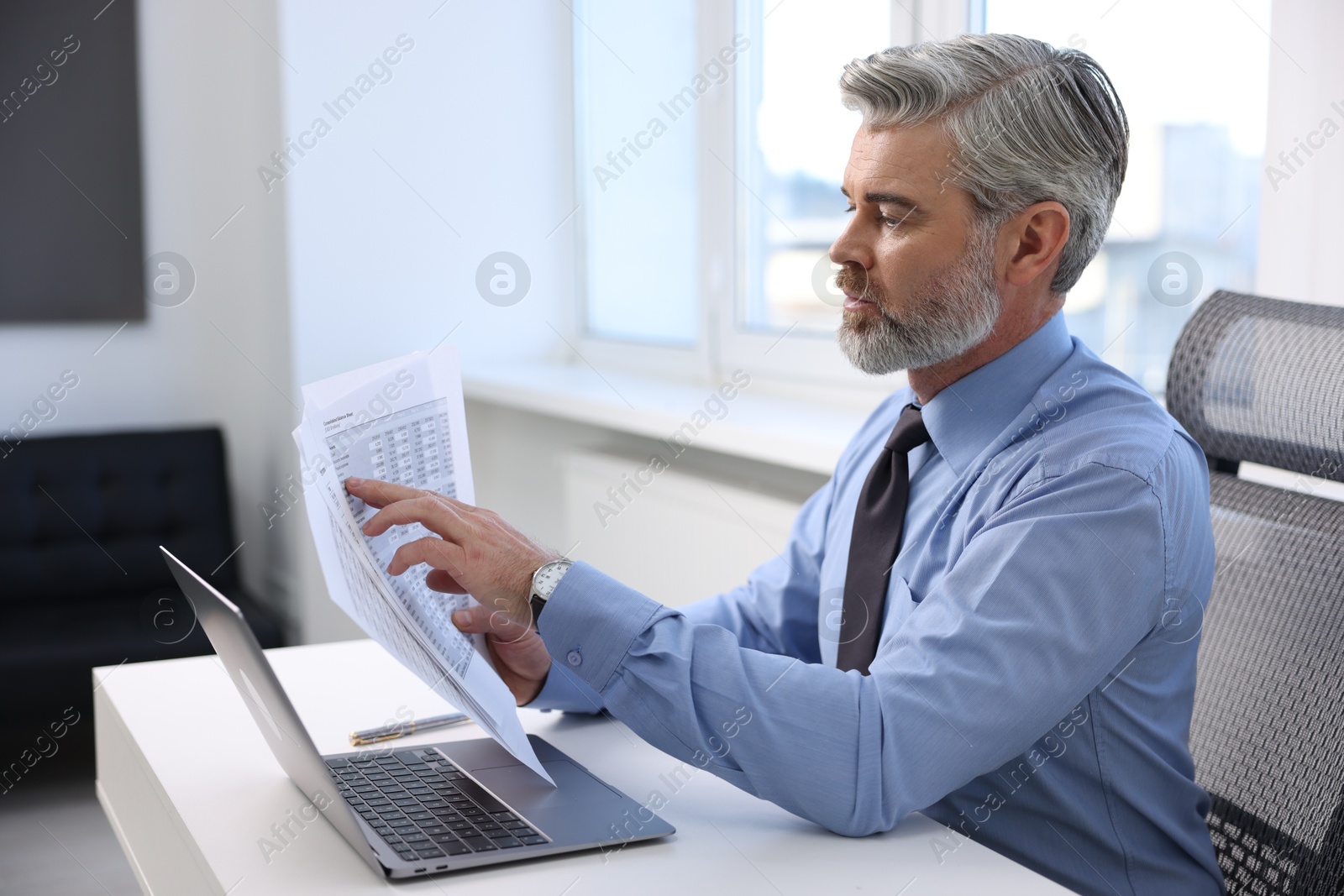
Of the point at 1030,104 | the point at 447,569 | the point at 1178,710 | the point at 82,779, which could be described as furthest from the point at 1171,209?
the point at 82,779

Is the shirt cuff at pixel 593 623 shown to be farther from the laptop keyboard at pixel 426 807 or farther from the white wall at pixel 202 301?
the white wall at pixel 202 301

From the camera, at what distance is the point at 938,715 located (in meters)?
0.88

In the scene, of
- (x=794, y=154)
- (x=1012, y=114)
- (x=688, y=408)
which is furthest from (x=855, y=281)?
(x=794, y=154)

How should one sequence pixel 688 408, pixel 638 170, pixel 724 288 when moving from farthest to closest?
pixel 638 170 < pixel 724 288 < pixel 688 408

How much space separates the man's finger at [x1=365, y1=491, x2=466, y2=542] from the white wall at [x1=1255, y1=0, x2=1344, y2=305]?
1.11 meters

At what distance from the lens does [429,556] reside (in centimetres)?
91

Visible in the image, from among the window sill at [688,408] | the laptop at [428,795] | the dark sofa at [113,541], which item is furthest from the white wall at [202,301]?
the laptop at [428,795]

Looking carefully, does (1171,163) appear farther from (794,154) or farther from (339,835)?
(339,835)

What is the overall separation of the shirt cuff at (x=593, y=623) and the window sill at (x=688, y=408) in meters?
0.97

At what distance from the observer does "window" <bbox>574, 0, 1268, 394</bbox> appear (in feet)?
5.38

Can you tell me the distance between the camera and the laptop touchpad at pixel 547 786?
928 millimetres

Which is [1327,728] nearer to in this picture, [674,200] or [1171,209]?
[1171,209]

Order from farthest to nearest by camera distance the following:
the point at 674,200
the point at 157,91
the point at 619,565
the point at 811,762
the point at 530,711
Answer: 1. the point at 157,91
2. the point at 674,200
3. the point at 619,565
4. the point at 530,711
5. the point at 811,762

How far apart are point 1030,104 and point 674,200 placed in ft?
6.08
